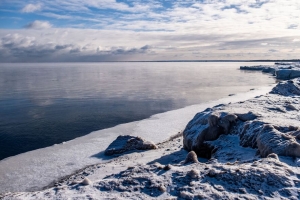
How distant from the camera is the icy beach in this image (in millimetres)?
4719

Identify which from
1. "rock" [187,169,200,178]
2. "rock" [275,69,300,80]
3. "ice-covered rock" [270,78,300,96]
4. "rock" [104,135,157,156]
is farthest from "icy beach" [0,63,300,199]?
"rock" [275,69,300,80]

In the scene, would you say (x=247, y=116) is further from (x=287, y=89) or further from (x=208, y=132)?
(x=287, y=89)

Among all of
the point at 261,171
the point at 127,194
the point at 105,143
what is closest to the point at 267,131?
the point at 261,171

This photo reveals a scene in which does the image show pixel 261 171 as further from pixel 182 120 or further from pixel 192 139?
pixel 182 120

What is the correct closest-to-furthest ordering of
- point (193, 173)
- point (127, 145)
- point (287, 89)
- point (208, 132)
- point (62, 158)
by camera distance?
point (193, 173)
point (208, 132)
point (62, 158)
point (127, 145)
point (287, 89)

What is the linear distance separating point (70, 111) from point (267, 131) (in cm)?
1504

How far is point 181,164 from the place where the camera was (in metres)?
6.11

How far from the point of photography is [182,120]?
15234mm

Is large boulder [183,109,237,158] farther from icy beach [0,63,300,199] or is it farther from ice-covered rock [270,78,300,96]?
ice-covered rock [270,78,300,96]

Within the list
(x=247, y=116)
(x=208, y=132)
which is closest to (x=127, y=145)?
(x=208, y=132)

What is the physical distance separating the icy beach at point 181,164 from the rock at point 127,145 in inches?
8.2

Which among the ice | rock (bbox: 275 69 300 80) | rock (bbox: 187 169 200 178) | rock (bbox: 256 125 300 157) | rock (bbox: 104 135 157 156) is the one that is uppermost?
rock (bbox: 256 125 300 157)

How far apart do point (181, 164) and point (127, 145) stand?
4.55 meters

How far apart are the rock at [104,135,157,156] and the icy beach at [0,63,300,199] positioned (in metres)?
0.21
